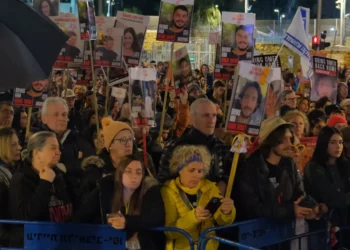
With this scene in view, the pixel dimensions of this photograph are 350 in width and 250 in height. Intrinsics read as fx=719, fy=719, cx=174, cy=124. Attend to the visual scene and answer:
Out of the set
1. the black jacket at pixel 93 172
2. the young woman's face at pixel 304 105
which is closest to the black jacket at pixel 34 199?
the black jacket at pixel 93 172

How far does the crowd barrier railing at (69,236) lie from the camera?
5.29m

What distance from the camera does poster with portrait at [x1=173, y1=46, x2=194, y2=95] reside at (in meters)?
11.0

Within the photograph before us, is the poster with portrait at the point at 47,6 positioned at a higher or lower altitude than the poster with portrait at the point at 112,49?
higher

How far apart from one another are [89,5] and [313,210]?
735 cm

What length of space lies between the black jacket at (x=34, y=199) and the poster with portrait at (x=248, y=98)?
59.5 inches

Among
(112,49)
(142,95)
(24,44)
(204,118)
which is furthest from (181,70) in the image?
(24,44)

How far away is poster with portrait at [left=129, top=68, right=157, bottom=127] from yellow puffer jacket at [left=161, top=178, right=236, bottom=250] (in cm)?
254

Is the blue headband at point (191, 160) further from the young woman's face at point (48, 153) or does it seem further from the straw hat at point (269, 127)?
the young woman's face at point (48, 153)

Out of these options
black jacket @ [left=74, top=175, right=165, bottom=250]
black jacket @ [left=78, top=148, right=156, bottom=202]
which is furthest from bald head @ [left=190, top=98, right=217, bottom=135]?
black jacket @ [left=74, top=175, right=165, bottom=250]

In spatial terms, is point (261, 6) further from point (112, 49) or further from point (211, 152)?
point (211, 152)

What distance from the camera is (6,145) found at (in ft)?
20.2

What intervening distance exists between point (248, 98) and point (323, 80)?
21.7 feet

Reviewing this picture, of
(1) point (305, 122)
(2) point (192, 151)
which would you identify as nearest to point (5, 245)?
(2) point (192, 151)

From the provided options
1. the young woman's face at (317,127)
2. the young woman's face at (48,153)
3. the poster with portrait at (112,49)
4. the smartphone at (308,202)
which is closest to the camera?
the young woman's face at (48,153)
